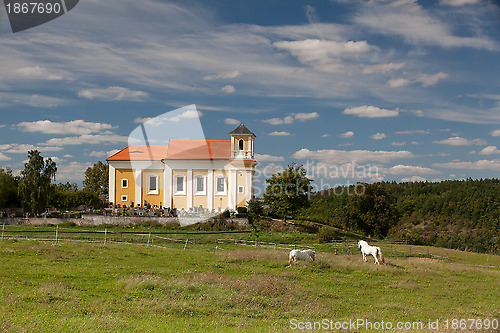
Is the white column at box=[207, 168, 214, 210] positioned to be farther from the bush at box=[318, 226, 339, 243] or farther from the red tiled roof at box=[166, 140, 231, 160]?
the bush at box=[318, 226, 339, 243]

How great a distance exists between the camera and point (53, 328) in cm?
1066

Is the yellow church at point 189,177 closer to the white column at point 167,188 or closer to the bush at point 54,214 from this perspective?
the white column at point 167,188

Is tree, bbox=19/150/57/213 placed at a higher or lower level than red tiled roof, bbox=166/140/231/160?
lower

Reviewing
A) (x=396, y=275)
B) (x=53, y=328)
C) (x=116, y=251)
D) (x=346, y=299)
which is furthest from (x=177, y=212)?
(x=53, y=328)

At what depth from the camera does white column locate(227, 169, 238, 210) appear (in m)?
56.6

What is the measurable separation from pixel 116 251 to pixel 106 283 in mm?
A: 9621

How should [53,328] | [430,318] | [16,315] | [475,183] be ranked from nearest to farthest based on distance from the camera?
[53,328] → [16,315] → [430,318] → [475,183]

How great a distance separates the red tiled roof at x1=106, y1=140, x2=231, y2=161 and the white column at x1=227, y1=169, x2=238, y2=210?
2.38 m

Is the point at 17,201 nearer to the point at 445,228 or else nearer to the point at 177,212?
the point at 177,212

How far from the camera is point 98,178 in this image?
244ft

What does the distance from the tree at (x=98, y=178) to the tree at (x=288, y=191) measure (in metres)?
32.6

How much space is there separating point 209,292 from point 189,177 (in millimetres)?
42671

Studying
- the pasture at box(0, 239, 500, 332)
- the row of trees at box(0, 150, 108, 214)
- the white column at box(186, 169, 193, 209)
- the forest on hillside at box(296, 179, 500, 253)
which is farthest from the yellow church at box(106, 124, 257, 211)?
the pasture at box(0, 239, 500, 332)

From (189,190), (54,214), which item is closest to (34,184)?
(54,214)
